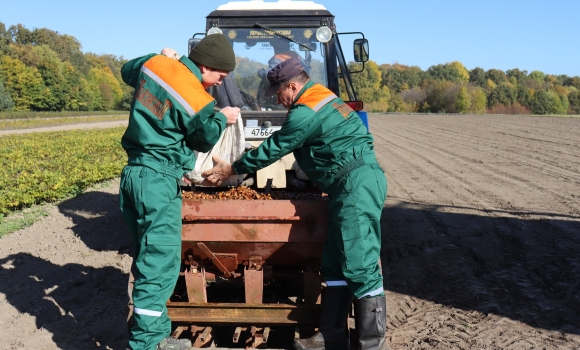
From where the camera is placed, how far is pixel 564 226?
296 inches

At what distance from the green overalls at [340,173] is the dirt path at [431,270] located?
1.04m

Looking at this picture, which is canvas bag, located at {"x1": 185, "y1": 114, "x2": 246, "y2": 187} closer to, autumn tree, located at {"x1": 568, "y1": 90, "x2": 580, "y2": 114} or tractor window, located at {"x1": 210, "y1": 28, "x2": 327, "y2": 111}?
tractor window, located at {"x1": 210, "y1": 28, "x2": 327, "y2": 111}

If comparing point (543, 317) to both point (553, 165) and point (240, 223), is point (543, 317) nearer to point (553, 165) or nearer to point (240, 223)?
point (240, 223)

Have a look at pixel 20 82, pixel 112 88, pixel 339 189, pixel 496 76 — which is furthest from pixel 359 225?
pixel 496 76

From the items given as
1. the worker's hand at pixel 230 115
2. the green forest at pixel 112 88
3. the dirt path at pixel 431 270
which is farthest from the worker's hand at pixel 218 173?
the green forest at pixel 112 88

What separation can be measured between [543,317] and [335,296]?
209 cm

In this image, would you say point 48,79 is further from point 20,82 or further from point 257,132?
point 257,132

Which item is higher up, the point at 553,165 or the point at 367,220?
the point at 367,220

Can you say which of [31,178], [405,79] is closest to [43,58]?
[405,79]

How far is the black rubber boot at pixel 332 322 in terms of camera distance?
12.4 feet

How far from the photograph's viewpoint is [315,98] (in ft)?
12.3

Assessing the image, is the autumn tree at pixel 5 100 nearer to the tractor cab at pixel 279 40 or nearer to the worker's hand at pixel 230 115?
the tractor cab at pixel 279 40

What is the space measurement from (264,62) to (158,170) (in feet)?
11.4

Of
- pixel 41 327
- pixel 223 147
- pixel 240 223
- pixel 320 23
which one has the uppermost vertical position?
pixel 320 23
